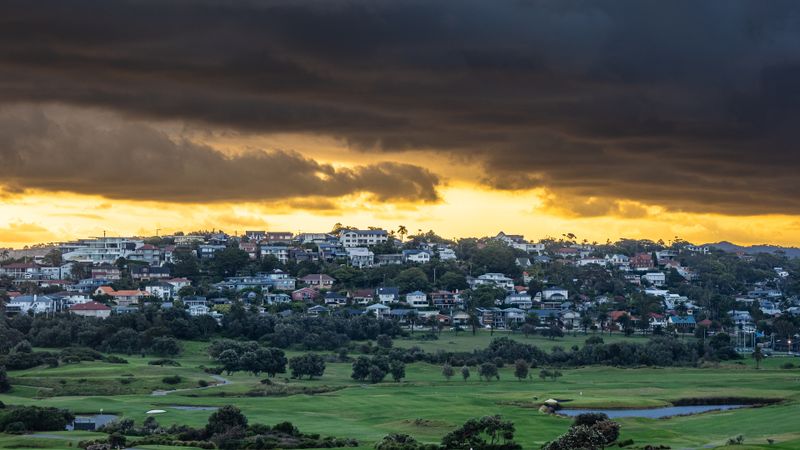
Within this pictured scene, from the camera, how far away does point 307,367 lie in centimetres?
12975

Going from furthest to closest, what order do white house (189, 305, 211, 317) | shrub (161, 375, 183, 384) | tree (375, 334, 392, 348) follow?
white house (189, 305, 211, 317) → tree (375, 334, 392, 348) → shrub (161, 375, 183, 384)

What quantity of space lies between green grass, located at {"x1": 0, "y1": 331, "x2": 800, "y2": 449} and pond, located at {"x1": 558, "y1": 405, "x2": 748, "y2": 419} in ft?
6.71

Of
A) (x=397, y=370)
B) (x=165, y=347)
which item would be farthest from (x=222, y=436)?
(x=165, y=347)

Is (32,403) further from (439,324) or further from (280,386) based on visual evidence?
(439,324)

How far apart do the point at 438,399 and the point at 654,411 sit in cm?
1952

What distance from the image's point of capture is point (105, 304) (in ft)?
627

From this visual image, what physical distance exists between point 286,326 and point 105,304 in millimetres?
44634

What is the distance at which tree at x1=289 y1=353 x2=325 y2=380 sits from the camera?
12988cm

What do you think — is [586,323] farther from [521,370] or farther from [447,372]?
[447,372]

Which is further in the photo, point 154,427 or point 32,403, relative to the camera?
point 32,403

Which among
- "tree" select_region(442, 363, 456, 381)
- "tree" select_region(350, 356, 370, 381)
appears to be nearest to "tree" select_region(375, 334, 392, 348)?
"tree" select_region(442, 363, 456, 381)

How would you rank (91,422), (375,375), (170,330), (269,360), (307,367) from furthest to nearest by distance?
(170,330) → (269,360) → (307,367) → (375,375) → (91,422)

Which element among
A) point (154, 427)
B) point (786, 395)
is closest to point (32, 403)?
point (154, 427)

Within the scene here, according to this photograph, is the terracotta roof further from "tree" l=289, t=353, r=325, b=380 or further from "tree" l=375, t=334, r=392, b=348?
"tree" l=289, t=353, r=325, b=380
